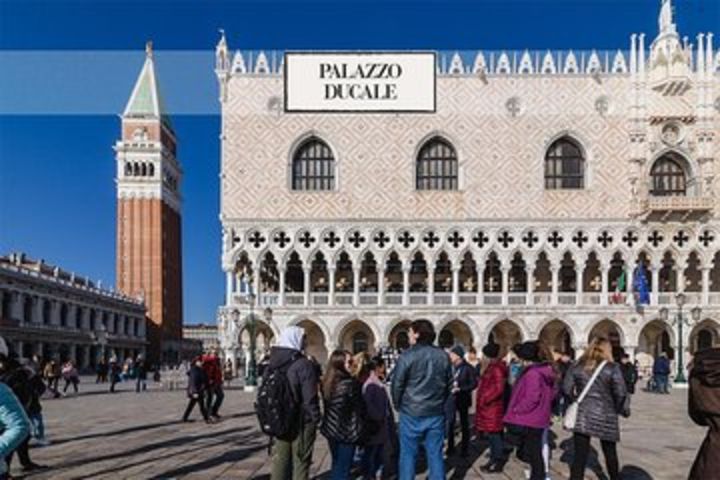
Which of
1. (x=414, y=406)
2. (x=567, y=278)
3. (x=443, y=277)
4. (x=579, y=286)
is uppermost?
(x=443, y=277)

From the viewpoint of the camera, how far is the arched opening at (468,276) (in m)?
41.3

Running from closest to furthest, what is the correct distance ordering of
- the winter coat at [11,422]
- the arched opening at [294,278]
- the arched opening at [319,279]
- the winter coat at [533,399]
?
the winter coat at [11,422] → the winter coat at [533,399] → the arched opening at [319,279] → the arched opening at [294,278]

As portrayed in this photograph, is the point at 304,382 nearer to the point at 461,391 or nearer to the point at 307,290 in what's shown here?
the point at 461,391

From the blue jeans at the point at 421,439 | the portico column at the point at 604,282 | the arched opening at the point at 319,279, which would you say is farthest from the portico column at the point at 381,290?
the blue jeans at the point at 421,439

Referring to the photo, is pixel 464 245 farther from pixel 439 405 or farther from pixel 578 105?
pixel 439 405

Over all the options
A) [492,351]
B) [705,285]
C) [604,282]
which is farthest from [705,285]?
[492,351]

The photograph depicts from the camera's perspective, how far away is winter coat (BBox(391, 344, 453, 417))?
7176 mm

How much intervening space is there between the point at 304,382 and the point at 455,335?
3564 centimetres

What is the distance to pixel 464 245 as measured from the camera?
3866 centimetres

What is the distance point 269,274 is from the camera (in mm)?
43219

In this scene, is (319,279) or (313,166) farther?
(319,279)

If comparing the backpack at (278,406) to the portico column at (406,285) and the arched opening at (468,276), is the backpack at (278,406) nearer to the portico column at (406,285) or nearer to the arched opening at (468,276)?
the portico column at (406,285)

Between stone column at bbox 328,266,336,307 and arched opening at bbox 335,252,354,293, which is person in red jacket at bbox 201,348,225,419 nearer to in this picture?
stone column at bbox 328,266,336,307

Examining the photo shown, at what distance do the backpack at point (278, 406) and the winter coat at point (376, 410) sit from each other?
2037mm
